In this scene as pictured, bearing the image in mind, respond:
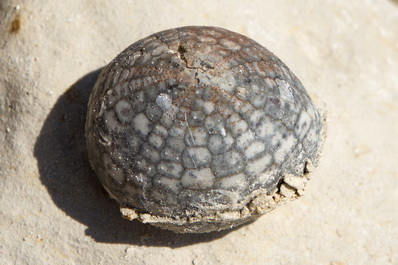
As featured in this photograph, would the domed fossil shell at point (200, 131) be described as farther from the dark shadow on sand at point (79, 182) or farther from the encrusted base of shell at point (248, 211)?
the dark shadow on sand at point (79, 182)

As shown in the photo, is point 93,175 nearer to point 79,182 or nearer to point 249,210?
point 79,182

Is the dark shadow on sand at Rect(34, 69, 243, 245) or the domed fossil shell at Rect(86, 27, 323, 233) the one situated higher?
the domed fossil shell at Rect(86, 27, 323, 233)

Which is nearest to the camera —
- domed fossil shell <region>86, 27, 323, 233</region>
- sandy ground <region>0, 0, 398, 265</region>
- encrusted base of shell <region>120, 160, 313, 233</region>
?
domed fossil shell <region>86, 27, 323, 233</region>

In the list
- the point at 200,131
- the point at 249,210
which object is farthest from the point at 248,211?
the point at 200,131

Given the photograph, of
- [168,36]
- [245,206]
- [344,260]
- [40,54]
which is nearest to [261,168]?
[245,206]

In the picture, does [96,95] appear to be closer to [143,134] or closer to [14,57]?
[143,134]

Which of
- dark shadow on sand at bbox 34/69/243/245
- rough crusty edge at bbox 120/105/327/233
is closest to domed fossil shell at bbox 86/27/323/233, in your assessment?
rough crusty edge at bbox 120/105/327/233

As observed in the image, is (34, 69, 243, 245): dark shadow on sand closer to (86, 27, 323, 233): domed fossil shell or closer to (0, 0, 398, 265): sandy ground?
(0, 0, 398, 265): sandy ground
